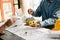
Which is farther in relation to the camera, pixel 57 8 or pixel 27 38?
pixel 57 8

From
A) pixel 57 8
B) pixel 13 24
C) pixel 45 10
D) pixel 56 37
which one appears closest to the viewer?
pixel 56 37

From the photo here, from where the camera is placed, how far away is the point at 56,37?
0.90 meters

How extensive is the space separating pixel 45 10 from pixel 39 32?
17.8 inches

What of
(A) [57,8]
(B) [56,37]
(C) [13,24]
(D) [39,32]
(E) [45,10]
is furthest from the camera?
(E) [45,10]

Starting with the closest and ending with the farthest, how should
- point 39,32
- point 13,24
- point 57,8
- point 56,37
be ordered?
point 56,37, point 39,32, point 57,8, point 13,24

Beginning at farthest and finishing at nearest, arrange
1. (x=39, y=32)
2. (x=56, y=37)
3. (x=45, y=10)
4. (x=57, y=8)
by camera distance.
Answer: (x=45, y=10)
(x=57, y=8)
(x=39, y=32)
(x=56, y=37)

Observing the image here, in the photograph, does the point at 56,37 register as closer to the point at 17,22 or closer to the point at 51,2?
the point at 51,2

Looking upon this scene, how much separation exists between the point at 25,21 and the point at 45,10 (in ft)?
0.87

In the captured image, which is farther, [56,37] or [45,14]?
[45,14]

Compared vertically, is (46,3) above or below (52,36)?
above

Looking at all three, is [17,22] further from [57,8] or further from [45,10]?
[57,8]

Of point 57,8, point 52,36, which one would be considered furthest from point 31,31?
point 57,8

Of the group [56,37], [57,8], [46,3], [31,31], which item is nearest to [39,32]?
[31,31]

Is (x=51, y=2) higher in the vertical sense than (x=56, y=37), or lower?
higher
